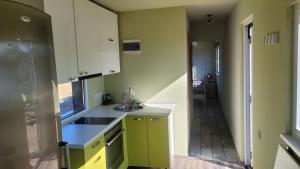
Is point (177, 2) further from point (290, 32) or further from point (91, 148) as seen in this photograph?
point (91, 148)

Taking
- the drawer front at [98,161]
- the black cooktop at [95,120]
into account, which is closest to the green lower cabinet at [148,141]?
the black cooktop at [95,120]

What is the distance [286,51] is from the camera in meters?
1.89

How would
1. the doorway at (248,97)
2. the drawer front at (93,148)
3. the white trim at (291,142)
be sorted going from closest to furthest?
the white trim at (291,142)
the drawer front at (93,148)
the doorway at (248,97)

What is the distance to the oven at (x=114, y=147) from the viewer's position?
2.88m

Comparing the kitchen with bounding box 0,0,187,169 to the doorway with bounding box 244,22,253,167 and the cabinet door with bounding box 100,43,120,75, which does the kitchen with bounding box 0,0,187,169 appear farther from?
the doorway with bounding box 244,22,253,167

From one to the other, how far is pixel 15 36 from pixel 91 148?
1.47 m

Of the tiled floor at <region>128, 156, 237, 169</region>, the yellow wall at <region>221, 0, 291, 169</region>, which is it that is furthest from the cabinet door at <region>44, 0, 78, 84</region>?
the tiled floor at <region>128, 156, 237, 169</region>

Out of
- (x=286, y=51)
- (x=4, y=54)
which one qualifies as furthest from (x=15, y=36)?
(x=286, y=51)

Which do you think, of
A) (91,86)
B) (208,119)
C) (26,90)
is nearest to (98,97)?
(91,86)

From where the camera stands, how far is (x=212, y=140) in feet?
16.0

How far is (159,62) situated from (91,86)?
3.66ft

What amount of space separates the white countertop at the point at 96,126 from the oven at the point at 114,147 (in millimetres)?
101

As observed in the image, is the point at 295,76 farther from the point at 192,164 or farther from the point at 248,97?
the point at 192,164

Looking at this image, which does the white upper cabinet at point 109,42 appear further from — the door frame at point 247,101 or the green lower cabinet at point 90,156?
the door frame at point 247,101
